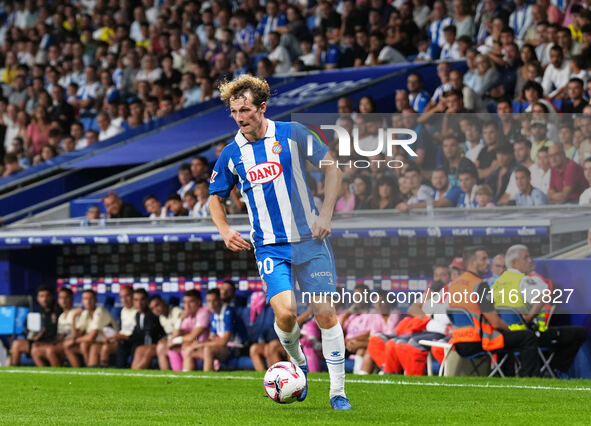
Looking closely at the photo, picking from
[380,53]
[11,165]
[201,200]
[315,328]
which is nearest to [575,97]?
[315,328]

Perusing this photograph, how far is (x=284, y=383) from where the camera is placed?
25.3 feet

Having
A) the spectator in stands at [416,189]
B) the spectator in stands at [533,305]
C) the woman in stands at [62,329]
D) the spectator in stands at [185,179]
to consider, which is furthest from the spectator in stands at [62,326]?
the spectator in stands at [533,305]

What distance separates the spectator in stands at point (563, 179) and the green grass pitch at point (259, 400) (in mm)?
1638

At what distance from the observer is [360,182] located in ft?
39.0

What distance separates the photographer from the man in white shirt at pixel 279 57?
19688 mm

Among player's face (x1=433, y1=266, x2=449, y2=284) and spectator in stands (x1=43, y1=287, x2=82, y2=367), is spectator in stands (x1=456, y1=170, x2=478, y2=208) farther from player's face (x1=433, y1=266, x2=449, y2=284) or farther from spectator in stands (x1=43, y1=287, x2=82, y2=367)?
spectator in stands (x1=43, y1=287, x2=82, y2=367)

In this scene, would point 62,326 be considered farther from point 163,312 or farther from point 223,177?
point 223,177

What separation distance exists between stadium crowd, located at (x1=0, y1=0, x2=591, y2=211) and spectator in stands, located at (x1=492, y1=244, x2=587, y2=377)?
59 centimetres

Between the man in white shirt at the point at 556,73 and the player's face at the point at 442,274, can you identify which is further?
the man in white shirt at the point at 556,73

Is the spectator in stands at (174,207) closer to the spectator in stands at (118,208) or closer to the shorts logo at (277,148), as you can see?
the spectator in stands at (118,208)

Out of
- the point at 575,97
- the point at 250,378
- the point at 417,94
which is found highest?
the point at 417,94

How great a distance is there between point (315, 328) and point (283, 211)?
544 centimetres

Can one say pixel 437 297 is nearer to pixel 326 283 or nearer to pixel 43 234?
pixel 326 283

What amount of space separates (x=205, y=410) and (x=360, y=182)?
4.27 meters
